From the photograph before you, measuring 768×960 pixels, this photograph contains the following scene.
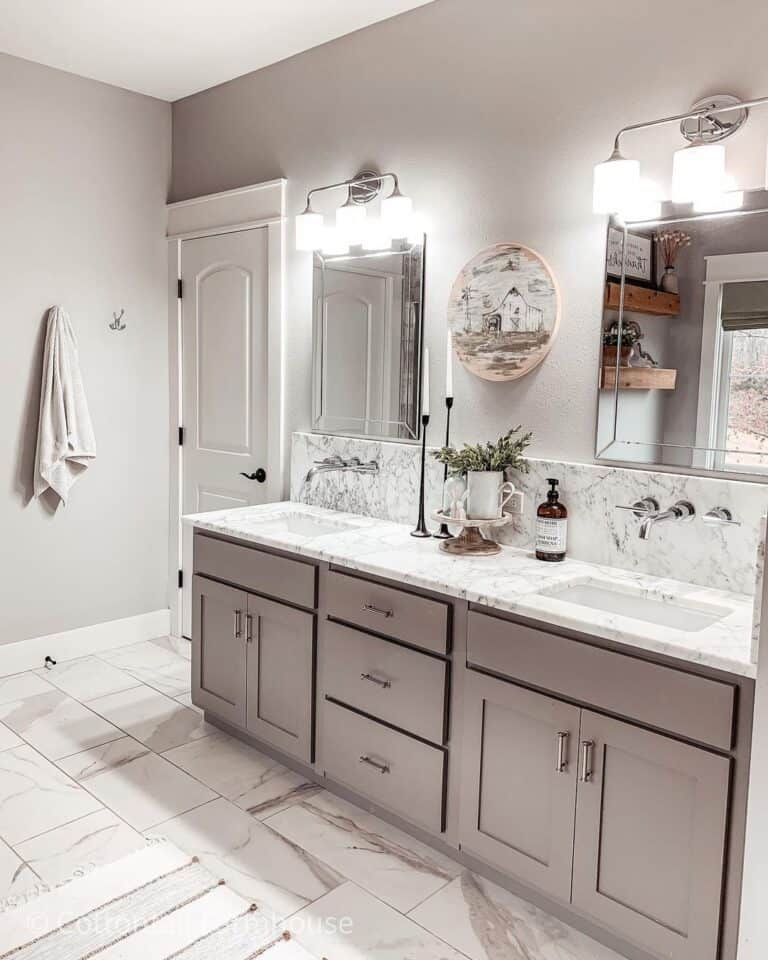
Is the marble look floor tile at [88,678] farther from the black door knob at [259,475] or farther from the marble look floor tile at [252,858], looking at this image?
the marble look floor tile at [252,858]

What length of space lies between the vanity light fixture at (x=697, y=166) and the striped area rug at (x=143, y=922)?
2.13 meters

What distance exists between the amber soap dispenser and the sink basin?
81 cm

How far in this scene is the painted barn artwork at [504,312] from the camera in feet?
8.72

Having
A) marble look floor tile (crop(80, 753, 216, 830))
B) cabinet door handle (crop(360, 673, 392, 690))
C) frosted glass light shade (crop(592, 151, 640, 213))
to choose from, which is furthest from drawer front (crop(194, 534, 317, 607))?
frosted glass light shade (crop(592, 151, 640, 213))

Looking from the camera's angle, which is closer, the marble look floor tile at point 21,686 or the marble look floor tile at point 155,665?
the marble look floor tile at point 21,686

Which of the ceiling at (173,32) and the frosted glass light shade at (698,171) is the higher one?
the ceiling at (173,32)

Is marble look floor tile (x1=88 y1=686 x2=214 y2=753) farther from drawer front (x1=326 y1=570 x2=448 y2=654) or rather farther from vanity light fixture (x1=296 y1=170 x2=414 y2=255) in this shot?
vanity light fixture (x1=296 y1=170 x2=414 y2=255)

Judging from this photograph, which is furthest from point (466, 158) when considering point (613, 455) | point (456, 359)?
point (613, 455)

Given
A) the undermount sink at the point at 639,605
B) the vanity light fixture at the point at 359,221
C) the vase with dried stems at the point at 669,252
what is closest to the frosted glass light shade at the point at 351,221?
the vanity light fixture at the point at 359,221

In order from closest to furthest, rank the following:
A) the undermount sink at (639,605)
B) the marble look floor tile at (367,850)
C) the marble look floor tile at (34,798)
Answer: the undermount sink at (639,605), the marble look floor tile at (367,850), the marble look floor tile at (34,798)

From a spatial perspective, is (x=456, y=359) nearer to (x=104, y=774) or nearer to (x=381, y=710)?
(x=381, y=710)

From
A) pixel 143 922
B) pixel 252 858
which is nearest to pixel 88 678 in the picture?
pixel 252 858

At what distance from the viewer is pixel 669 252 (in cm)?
233

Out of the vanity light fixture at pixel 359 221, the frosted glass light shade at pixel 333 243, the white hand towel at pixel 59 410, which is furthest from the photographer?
the white hand towel at pixel 59 410
